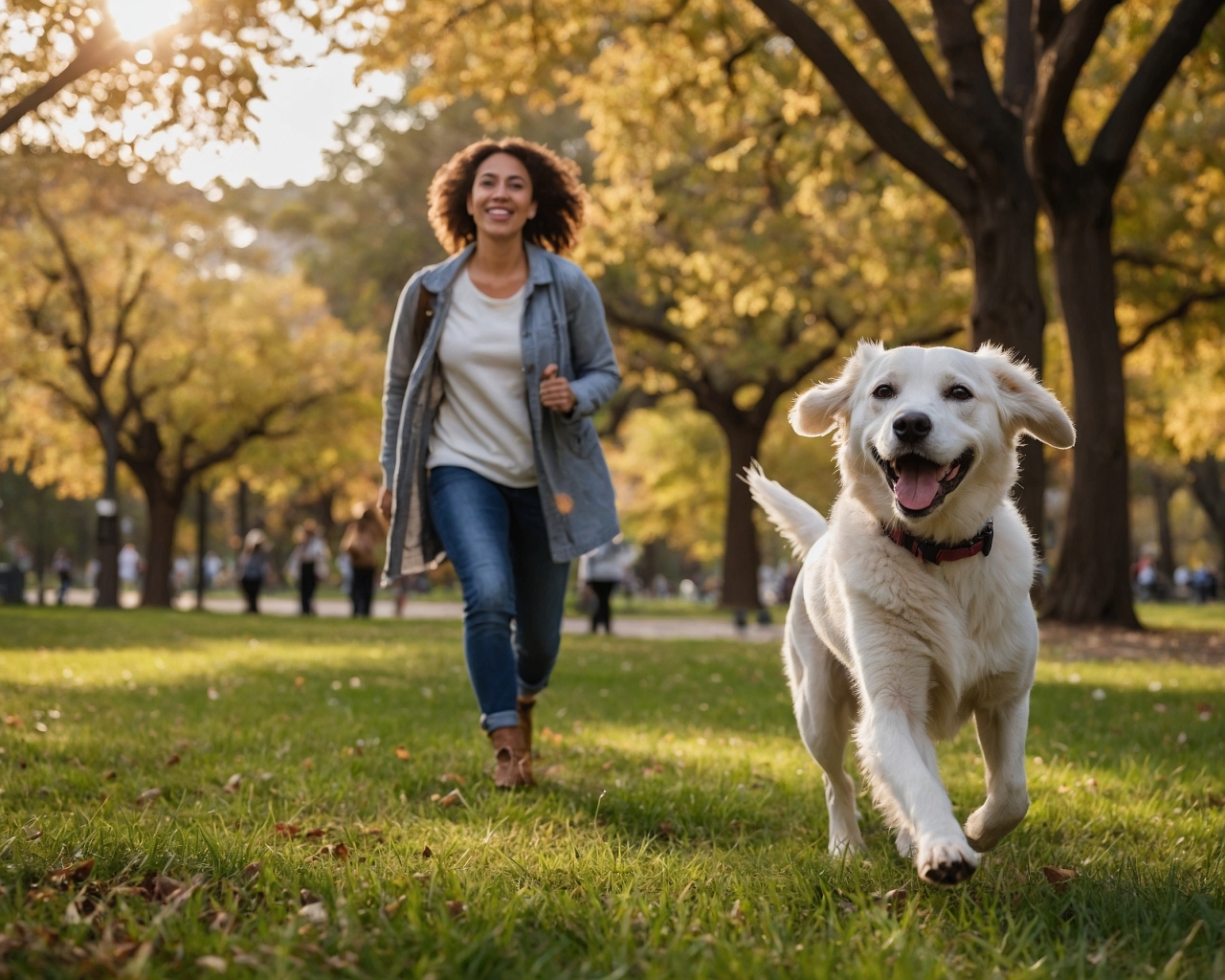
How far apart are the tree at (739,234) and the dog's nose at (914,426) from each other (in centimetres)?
1012

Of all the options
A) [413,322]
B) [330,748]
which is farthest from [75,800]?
[413,322]

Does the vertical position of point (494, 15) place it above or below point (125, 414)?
above

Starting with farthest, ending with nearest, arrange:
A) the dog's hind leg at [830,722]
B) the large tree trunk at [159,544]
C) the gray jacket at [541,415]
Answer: the large tree trunk at [159,544], the gray jacket at [541,415], the dog's hind leg at [830,722]

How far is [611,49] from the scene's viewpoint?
46.7 ft

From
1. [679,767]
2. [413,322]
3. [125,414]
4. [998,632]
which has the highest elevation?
[125,414]

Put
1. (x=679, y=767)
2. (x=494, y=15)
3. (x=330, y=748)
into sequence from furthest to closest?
(x=494, y=15)
(x=330, y=748)
(x=679, y=767)

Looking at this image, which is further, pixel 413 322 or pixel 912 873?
pixel 413 322

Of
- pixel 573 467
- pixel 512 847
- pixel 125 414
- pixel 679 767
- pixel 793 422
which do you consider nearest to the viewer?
pixel 512 847

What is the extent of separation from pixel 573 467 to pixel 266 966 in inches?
120

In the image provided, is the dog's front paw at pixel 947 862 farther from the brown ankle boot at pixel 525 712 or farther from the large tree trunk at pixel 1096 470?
the large tree trunk at pixel 1096 470

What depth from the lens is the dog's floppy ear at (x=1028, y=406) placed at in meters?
3.54

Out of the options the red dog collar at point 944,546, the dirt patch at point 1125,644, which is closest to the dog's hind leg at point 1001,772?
the red dog collar at point 944,546

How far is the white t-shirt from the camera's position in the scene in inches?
194

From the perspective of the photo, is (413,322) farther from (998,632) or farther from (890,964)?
(890,964)
